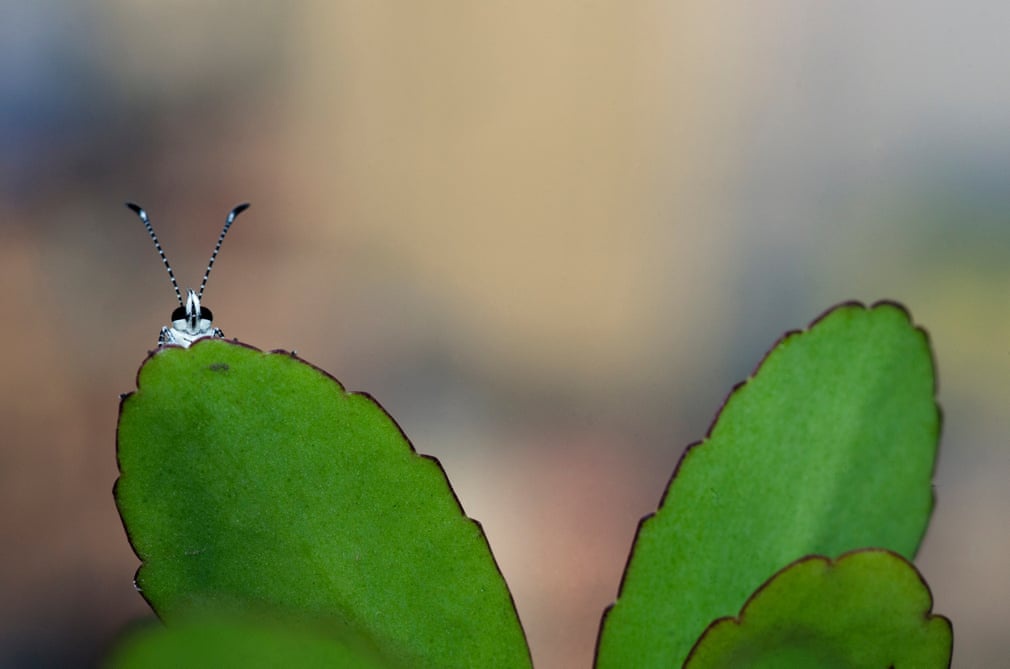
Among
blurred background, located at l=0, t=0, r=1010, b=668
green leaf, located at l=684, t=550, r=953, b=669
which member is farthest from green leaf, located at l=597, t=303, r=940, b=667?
blurred background, located at l=0, t=0, r=1010, b=668

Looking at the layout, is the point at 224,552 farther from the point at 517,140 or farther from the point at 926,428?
the point at 517,140

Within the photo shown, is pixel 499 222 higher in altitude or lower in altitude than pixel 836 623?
higher

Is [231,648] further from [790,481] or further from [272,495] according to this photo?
[790,481]

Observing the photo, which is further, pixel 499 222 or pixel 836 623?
pixel 499 222

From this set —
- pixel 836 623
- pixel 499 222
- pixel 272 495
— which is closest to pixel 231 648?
pixel 272 495

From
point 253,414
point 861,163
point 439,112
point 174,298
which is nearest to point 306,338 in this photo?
point 174,298

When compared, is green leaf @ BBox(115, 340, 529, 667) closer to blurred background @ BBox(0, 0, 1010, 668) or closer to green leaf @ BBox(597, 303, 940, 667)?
green leaf @ BBox(597, 303, 940, 667)
